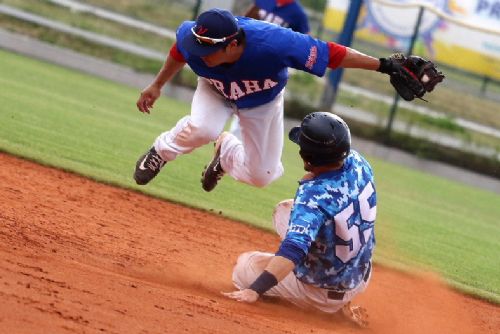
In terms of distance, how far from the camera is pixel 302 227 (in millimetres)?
5293

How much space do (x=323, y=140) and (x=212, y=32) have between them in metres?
1.23

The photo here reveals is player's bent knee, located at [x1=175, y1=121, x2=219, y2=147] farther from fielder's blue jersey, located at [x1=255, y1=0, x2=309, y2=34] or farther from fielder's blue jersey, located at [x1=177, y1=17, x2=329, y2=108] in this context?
fielder's blue jersey, located at [x1=255, y1=0, x2=309, y2=34]

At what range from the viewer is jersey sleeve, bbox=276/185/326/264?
17.3 feet

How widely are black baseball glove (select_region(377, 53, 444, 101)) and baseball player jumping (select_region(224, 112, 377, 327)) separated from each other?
0.82m

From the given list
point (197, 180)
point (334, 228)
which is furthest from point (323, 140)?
point (197, 180)

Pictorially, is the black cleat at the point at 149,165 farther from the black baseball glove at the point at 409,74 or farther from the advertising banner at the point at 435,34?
the advertising banner at the point at 435,34

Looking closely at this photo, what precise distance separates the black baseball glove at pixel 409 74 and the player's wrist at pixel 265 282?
1694mm

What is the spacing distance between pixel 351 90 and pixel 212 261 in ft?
46.0

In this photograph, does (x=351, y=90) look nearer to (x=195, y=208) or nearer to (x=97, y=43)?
(x=97, y=43)

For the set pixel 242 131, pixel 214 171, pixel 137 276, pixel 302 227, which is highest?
pixel 302 227

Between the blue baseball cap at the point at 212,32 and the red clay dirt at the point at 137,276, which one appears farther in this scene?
the blue baseball cap at the point at 212,32

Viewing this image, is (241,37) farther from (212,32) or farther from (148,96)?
(148,96)

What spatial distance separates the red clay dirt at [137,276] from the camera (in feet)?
14.5

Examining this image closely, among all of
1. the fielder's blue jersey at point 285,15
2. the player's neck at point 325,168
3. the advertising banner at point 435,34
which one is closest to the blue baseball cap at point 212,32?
the player's neck at point 325,168
